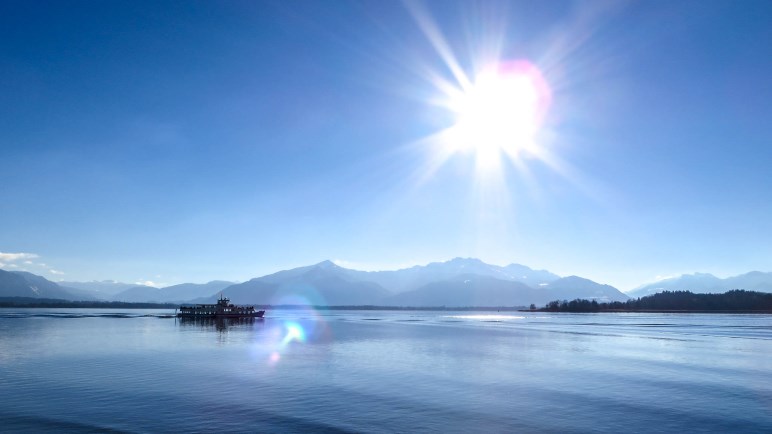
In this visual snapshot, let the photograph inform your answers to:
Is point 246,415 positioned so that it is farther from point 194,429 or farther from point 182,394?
point 182,394

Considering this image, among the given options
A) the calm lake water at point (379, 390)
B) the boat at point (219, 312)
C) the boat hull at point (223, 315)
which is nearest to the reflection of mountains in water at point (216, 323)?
the boat hull at point (223, 315)

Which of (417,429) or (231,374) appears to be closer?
(417,429)

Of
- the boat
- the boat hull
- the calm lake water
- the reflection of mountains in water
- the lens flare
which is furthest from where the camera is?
the boat hull

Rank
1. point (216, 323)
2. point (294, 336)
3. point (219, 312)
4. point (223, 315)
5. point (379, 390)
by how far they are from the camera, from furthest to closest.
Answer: point (223, 315)
point (219, 312)
point (216, 323)
point (294, 336)
point (379, 390)

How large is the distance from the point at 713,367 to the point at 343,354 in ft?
129

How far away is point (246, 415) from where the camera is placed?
27406mm

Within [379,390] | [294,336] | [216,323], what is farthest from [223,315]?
[379,390]

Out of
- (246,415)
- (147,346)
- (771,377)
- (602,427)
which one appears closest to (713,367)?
(771,377)

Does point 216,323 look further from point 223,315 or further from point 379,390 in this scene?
point 379,390

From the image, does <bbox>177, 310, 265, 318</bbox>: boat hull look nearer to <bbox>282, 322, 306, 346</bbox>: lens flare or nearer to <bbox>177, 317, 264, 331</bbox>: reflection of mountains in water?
<bbox>177, 317, 264, 331</bbox>: reflection of mountains in water

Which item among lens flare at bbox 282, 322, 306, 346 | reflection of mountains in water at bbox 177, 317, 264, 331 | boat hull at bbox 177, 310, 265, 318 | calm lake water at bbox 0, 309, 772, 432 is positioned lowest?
calm lake water at bbox 0, 309, 772, 432

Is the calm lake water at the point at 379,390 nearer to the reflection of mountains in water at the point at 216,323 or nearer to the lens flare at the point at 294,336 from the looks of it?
the lens flare at the point at 294,336

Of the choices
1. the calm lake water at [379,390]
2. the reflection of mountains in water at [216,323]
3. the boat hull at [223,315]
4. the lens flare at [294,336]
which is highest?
the boat hull at [223,315]

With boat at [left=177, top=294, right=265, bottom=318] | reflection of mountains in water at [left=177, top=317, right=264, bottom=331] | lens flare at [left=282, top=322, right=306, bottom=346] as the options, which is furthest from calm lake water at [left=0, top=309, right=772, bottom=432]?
boat at [left=177, top=294, right=265, bottom=318]
